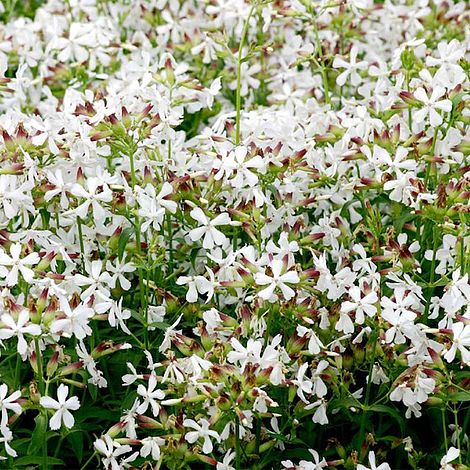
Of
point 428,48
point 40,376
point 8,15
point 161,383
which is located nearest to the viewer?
point 40,376

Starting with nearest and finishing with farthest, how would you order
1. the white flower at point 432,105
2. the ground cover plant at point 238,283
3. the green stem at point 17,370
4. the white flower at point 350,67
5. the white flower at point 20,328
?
1. the white flower at point 20,328
2. the ground cover plant at point 238,283
3. the green stem at point 17,370
4. the white flower at point 432,105
5. the white flower at point 350,67

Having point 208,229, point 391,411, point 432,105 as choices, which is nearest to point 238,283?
point 208,229

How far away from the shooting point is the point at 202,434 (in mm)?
2000

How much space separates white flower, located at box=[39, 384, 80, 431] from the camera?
2004mm

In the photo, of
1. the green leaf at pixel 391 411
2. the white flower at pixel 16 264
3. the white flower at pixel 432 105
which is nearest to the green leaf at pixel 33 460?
the white flower at pixel 16 264

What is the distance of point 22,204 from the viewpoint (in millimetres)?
2250

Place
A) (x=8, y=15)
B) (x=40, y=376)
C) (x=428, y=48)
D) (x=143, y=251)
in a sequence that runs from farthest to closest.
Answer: (x=8, y=15)
(x=428, y=48)
(x=143, y=251)
(x=40, y=376)

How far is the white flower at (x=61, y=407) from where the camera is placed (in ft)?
6.57

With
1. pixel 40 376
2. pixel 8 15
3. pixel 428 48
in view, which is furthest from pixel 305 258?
pixel 8 15

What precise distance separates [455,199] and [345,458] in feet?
2.03

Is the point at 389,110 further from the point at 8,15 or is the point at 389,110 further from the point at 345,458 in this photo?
the point at 8,15

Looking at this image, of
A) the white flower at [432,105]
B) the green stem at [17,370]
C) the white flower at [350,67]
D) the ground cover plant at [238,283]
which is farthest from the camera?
the white flower at [350,67]

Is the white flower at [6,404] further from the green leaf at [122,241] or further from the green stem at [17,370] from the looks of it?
the green leaf at [122,241]

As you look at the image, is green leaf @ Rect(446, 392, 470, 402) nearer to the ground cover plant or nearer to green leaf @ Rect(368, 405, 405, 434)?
the ground cover plant
